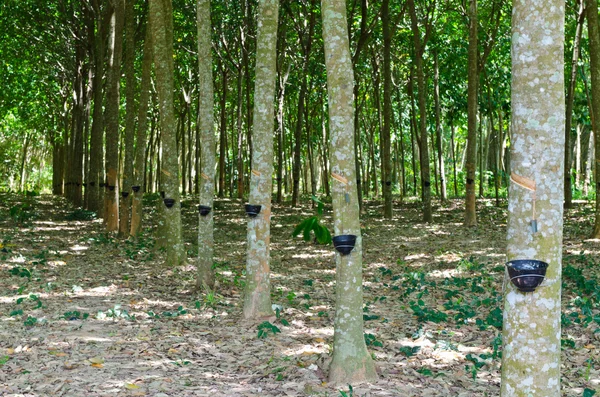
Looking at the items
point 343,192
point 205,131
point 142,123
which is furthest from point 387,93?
point 343,192

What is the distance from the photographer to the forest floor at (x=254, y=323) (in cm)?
502

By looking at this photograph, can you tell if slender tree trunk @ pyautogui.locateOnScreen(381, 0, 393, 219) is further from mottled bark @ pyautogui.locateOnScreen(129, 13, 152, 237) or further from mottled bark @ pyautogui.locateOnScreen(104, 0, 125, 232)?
mottled bark @ pyautogui.locateOnScreen(104, 0, 125, 232)

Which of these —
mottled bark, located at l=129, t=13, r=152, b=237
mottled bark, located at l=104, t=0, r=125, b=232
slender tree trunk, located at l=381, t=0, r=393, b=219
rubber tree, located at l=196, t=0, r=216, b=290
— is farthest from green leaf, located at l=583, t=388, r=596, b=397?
slender tree trunk, located at l=381, t=0, r=393, b=219

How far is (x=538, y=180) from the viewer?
309 centimetres

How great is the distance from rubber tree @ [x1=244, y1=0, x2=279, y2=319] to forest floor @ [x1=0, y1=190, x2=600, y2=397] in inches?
13.3

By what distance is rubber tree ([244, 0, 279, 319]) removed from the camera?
22.4 ft

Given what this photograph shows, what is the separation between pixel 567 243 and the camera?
1138 cm

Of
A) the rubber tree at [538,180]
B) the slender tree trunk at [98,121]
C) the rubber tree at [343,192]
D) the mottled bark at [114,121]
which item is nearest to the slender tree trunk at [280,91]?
the slender tree trunk at [98,121]

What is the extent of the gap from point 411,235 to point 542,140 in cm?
1047

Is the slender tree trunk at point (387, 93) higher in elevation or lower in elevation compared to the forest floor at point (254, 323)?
higher

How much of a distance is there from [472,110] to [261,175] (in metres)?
8.04

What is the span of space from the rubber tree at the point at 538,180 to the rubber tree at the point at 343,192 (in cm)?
199

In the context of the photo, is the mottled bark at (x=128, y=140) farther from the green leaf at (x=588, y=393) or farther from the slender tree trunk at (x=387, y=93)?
the green leaf at (x=588, y=393)

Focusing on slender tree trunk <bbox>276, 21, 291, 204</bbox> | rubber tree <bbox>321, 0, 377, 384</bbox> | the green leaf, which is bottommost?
the green leaf
